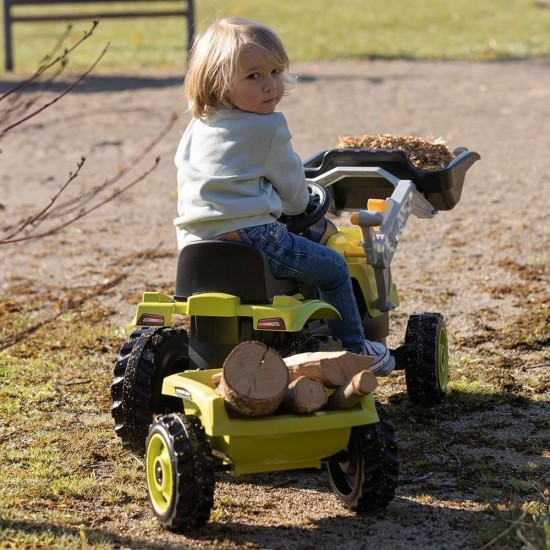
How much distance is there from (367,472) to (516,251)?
13.4ft

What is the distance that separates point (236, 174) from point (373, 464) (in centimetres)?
111

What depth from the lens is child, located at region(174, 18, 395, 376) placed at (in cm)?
412

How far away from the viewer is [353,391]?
370 centimetres

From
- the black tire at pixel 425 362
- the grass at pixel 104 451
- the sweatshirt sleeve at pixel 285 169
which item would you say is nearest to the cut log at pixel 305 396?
the grass at pixel 104 451

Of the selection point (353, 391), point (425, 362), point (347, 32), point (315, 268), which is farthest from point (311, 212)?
point (347, 32)

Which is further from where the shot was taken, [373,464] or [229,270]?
[229,270]

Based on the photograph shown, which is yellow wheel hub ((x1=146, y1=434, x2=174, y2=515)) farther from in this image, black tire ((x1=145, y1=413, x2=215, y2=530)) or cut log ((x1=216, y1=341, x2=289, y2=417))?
cut log ((x1=216, y1=341, x2=289, y2=417))

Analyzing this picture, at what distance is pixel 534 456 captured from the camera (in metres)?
4.43

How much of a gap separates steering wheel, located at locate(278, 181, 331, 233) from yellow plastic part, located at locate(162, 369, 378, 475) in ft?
2.80

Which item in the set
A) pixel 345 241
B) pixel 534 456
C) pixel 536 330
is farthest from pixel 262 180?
pixel 536 330

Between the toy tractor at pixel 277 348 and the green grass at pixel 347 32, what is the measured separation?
1011 cm

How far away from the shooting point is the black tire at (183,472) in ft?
11.9

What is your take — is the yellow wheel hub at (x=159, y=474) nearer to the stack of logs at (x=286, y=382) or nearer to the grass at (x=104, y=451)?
the grass at (x=104, y=451)

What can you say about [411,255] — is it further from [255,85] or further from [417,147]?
[255,85]
